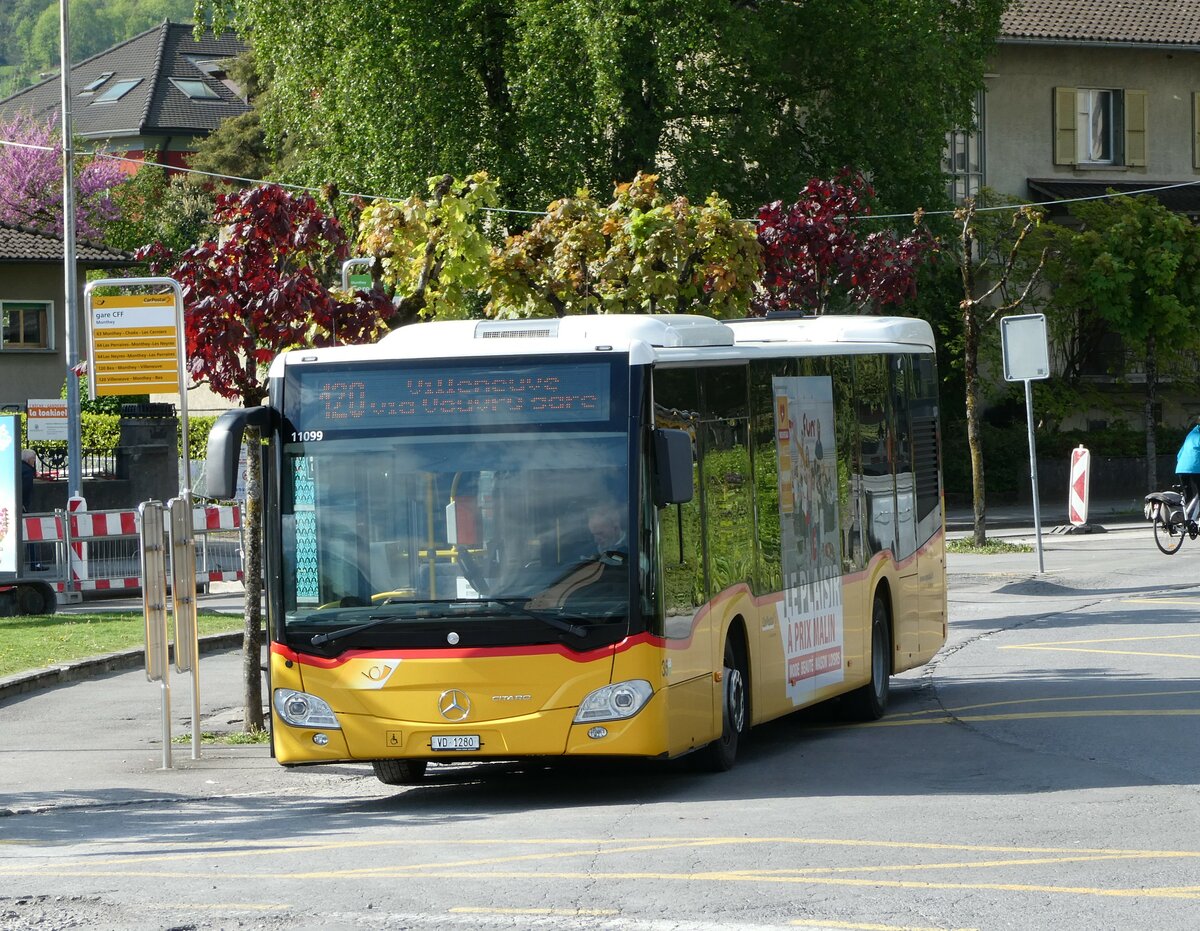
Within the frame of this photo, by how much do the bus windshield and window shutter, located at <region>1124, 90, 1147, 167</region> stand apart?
41.1m

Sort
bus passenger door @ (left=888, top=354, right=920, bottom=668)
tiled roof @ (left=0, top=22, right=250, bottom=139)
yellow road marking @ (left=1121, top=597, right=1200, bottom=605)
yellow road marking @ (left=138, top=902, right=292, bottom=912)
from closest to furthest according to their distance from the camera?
yellow road marking @ (left=138, top=902, right=292, bottom=912) → bus passenger door @ (left=888, top=354, right=920, bottom=668) → yellow road marking @ (left=1121, top=597, right=1200, bottom=605) → tiled roof @ (left=0, top=22, right=250, bottom=139)

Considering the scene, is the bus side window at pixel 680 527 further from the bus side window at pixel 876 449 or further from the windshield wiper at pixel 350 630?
the bus side window at pixel 876 449

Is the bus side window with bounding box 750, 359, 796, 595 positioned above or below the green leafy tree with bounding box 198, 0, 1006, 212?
below

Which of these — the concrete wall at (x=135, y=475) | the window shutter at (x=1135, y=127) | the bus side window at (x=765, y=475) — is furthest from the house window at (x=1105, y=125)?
the bus side window at (x=765, y=475)

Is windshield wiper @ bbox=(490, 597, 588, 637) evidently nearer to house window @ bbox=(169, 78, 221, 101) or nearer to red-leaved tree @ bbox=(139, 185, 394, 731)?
red-leaved tree @ bbox=(139, 185, 394, 731)

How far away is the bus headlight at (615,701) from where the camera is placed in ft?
33.9

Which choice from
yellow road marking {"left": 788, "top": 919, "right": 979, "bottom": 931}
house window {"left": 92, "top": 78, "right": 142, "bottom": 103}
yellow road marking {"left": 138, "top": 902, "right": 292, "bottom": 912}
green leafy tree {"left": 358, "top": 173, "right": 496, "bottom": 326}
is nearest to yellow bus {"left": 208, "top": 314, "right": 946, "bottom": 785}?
yellow road marking {"left": 138, "top": 902, "right": 292, "bottom": 912}

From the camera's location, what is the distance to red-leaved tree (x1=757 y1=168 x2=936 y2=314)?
25766mm

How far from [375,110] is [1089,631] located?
64.0 feet

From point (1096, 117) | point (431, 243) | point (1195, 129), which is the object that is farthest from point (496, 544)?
point (1195, 129)

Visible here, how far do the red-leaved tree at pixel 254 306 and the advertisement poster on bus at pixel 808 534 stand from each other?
3.48 meters

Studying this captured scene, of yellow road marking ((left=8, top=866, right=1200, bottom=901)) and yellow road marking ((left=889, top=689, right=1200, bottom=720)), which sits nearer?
yellow road marking ((left=8, top=866, right=1200, bottom=901))

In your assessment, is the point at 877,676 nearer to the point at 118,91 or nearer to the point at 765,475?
the point at 765,475

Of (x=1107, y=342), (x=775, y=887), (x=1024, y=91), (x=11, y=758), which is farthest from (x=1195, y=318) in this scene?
(x=775, y=887)
